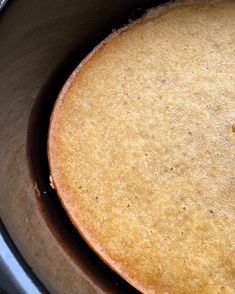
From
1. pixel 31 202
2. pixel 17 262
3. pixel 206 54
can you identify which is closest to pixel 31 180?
pixel 31 202

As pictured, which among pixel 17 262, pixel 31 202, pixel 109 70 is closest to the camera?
pixel 17 262

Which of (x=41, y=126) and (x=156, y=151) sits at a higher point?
(x=41, y=126)

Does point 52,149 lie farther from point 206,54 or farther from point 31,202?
point 206,54

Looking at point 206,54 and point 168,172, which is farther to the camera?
point 206,54
